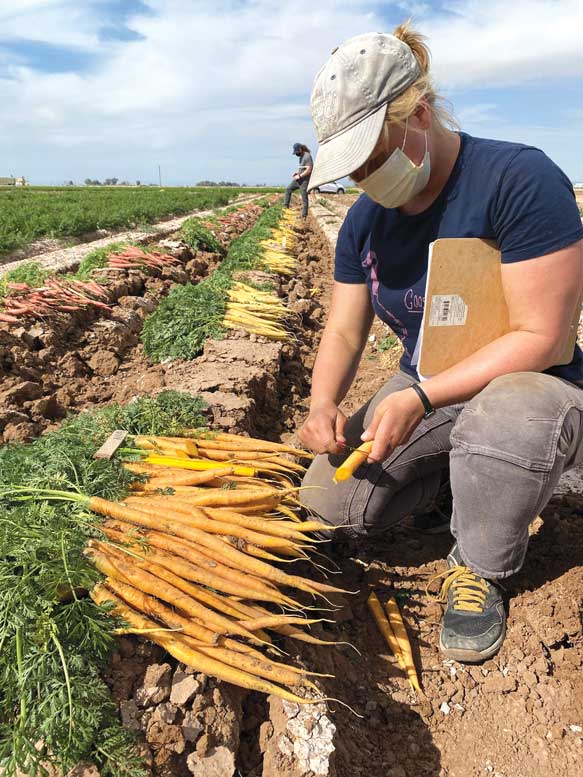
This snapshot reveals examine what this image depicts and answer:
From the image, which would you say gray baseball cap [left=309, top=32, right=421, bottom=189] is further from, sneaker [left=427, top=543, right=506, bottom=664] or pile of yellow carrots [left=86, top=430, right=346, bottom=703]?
sneaker [left=427, top=543, right=506, bottom=664]

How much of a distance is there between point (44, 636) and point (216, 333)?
3.67 meters

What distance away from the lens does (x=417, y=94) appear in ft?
6.18

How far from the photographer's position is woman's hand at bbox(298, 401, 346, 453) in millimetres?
2305

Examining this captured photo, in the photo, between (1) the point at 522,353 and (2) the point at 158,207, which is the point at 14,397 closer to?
(1) the point at 522,353

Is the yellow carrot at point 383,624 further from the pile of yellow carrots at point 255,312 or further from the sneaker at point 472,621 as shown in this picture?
the pile of yellow carrots at point 255,312

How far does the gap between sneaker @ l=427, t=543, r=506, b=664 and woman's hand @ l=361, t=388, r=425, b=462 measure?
64cm

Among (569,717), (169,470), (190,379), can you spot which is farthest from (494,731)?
(190,379)

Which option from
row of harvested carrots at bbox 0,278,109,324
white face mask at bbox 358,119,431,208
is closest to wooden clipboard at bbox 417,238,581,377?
white face mask at bbox 358,119,431,208

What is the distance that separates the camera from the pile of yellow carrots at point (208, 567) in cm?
180

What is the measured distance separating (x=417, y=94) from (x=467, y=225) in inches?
18.9

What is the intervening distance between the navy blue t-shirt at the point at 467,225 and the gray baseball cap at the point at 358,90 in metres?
0.43

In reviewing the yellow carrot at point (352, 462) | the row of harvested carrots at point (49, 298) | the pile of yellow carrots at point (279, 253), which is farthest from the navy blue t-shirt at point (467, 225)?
the pile of yellow carrots at point (279, 253)

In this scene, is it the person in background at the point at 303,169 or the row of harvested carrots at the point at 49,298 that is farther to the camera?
the person in background at the point at 303,169

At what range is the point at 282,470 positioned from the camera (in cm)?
278
